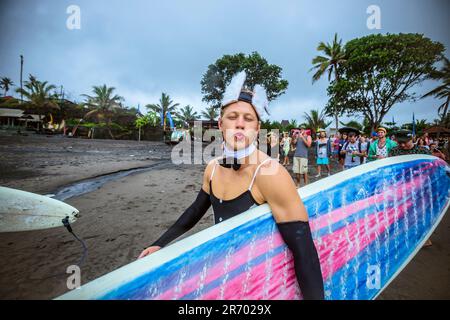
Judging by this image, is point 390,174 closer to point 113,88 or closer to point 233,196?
point 233,196

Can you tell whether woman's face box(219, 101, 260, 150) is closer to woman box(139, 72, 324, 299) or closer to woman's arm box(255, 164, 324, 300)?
woman box(139, 72, 324, 299)

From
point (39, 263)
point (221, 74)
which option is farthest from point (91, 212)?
point (221, 74)

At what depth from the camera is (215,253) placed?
1051 millimetres

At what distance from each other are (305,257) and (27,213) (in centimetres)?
277

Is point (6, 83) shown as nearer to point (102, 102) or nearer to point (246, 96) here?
point (102, 102)

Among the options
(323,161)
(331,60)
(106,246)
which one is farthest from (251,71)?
(106,246)

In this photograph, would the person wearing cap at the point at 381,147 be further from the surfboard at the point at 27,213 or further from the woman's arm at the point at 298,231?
the surfboard at the point at 27,213

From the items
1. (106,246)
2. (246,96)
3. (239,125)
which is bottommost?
(106,246)

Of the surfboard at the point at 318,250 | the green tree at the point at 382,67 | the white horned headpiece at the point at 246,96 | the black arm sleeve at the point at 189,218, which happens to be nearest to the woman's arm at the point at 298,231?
the surfboard at the point at 318,250

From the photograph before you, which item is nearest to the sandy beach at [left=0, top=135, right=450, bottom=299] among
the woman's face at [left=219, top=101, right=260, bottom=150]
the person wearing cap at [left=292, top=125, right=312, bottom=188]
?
the woman's face at [left=219, top=101, right=260, bottom=150]

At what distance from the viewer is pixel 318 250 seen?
1.28m

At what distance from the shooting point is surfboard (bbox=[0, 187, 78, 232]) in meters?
2.15

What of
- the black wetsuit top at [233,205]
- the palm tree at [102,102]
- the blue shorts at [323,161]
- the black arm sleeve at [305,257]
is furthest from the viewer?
the palm tree at [102,102]

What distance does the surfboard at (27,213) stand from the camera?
215cm
